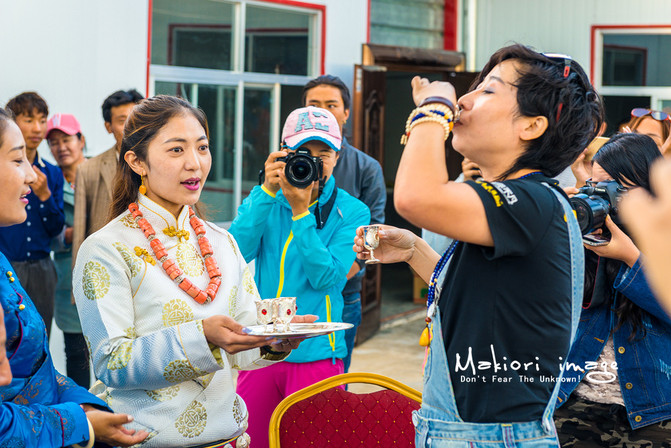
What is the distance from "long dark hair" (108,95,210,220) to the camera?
2064 millimetres

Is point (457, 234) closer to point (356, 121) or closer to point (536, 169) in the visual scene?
point (536, 169)

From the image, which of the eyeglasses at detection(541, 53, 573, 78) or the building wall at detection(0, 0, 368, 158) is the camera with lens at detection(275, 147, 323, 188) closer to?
the eyeglasses at detection(541, 53, 573, 78)

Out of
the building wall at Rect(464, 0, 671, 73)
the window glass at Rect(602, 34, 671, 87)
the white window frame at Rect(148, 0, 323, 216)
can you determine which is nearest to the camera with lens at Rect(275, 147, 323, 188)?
the white window frame at Rect(148, 0, 323, 216)

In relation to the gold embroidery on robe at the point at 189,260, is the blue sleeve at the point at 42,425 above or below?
below

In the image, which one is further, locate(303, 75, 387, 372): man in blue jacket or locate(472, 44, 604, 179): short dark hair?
locate(303, 75, 387, 372): man in blue jacket

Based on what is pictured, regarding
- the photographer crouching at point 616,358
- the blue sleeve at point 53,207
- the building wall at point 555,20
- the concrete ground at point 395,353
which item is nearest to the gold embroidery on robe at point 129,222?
the photographer crouching at point 616,358

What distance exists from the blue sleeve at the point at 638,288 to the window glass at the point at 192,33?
151 inches

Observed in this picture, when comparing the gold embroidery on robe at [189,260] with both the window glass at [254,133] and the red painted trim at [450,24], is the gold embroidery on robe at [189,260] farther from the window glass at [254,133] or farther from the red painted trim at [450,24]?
the red painted trim at [450,24]

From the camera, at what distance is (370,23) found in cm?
671

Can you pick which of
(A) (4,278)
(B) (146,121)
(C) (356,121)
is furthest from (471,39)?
(A) (4,278)

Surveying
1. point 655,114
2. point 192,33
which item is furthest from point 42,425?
point 192,33

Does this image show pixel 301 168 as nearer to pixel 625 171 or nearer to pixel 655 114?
pixel 625 171

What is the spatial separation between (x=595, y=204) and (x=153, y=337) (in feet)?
3.55

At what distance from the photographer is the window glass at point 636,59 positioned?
7801 mm
